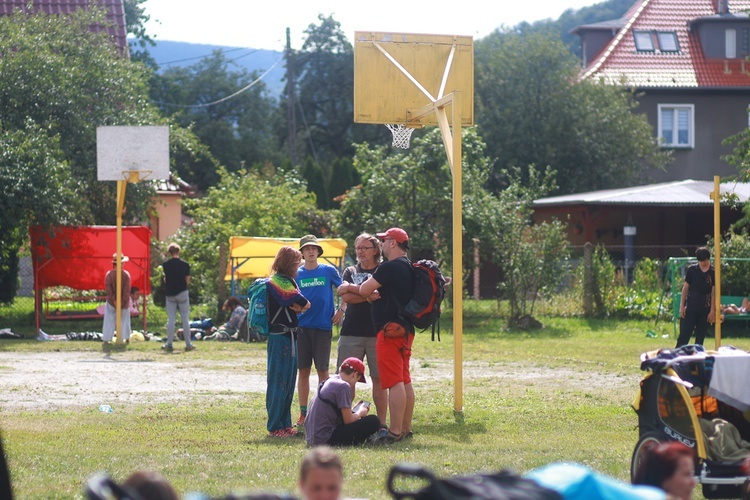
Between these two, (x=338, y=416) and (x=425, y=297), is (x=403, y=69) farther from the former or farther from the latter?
(x=338, y=416)

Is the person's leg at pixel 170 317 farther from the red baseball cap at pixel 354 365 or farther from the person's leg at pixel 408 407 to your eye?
the red baseball cap at pixel 354 365

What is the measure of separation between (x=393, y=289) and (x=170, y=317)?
10879mm

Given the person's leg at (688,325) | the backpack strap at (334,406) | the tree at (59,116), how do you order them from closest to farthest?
the backpack strap at (334,406) < the person's leg at (688,325) < the tree at (59,116)

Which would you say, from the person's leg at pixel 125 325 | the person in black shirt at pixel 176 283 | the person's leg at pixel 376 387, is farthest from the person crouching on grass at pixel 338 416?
the person's leg at pixel 125 325

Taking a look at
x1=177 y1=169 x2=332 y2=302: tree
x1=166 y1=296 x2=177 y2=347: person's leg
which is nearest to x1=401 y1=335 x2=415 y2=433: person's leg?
x1=166 y1=296 x2=177 y2=347: person's leg

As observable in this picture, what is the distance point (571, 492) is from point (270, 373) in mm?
6415

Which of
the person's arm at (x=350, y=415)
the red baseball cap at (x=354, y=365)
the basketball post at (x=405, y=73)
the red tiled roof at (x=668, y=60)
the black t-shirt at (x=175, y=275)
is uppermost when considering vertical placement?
the red tiled roof at (x=668, y=60)

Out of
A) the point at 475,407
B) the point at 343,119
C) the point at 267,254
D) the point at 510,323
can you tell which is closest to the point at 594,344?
the point at 510,323

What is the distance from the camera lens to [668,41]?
154ft

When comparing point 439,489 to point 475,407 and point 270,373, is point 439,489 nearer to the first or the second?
point 270,373

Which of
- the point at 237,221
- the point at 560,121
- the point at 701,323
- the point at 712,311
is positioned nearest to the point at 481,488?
the point at 701,323

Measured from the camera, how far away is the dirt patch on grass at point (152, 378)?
42.5 feet

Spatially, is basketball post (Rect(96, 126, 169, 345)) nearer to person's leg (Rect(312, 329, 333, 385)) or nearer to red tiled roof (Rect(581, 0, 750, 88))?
person's leg (Rect(312, 329, 333, 385))

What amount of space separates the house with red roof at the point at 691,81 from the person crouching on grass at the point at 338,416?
35.3 m
